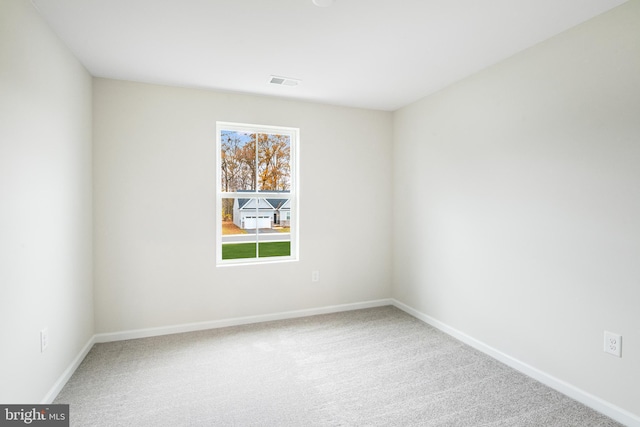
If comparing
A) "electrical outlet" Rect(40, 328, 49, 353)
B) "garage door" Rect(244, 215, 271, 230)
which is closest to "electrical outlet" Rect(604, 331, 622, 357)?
"garage door" Rect(244, 215, 271, 230)

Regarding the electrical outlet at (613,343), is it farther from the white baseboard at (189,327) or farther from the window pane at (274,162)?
the window pane at (274,162)

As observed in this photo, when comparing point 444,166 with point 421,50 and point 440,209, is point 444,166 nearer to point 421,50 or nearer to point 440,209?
point 440,209

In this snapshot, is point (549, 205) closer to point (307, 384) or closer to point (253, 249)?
point (307, 384)

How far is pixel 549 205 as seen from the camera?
236 centimetres

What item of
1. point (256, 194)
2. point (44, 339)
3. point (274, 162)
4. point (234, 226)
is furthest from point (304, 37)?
point (44, 339)

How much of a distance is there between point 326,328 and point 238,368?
3.61ft

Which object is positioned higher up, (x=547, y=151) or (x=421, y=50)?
(x=421, y=50)

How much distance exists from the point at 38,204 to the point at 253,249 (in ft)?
7.03

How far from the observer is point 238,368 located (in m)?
2.59

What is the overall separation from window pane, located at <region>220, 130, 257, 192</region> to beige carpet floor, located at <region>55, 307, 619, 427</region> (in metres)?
1.59

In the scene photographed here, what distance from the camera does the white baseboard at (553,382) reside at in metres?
1.94

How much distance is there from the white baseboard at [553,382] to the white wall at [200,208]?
124 centimetres

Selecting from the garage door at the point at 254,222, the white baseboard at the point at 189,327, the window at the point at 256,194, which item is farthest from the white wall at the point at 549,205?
the garage door at the point at 254,222

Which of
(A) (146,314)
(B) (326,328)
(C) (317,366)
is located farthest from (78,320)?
(B) (326,328)
